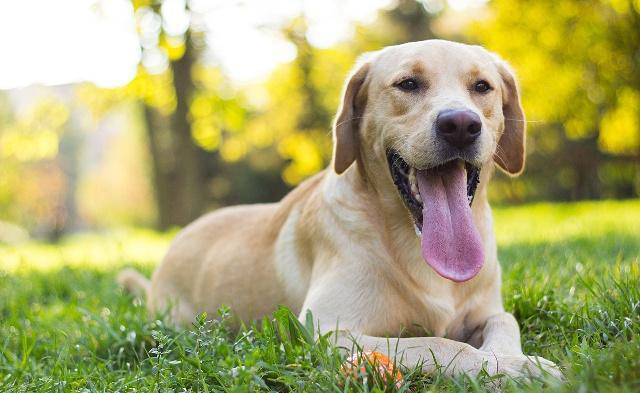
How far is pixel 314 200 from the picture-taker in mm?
3615

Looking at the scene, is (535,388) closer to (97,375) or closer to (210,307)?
(97,375)

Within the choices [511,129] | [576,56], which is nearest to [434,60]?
[511,129]

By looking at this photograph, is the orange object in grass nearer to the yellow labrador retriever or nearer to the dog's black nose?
the yellow labrador retriever

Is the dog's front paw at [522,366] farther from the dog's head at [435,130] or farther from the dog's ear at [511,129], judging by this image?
the dog's ear at [511,129]

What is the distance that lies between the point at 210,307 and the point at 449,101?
197 centimetres

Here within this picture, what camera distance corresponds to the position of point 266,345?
2.69 metres

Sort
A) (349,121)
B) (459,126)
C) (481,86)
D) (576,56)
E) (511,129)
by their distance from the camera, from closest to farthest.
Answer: (459,126)
(481,86)
(349,121)
(511,129)
(576,56)

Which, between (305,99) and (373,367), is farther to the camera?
(305,99)

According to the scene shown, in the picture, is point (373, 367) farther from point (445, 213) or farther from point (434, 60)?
point (434, 60)

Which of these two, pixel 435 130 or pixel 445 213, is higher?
pixel 435 130

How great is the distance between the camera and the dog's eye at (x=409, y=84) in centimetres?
316

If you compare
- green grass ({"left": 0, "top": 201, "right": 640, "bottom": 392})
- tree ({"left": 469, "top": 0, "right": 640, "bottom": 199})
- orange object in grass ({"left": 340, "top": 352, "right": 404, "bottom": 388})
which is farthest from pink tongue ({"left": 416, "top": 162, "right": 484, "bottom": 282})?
tree ({"left": 469, "top": 0, "right": 640, "bottom": 199})

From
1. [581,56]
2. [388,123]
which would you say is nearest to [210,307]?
[388,123]

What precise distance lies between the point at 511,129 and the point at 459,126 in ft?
2.80
